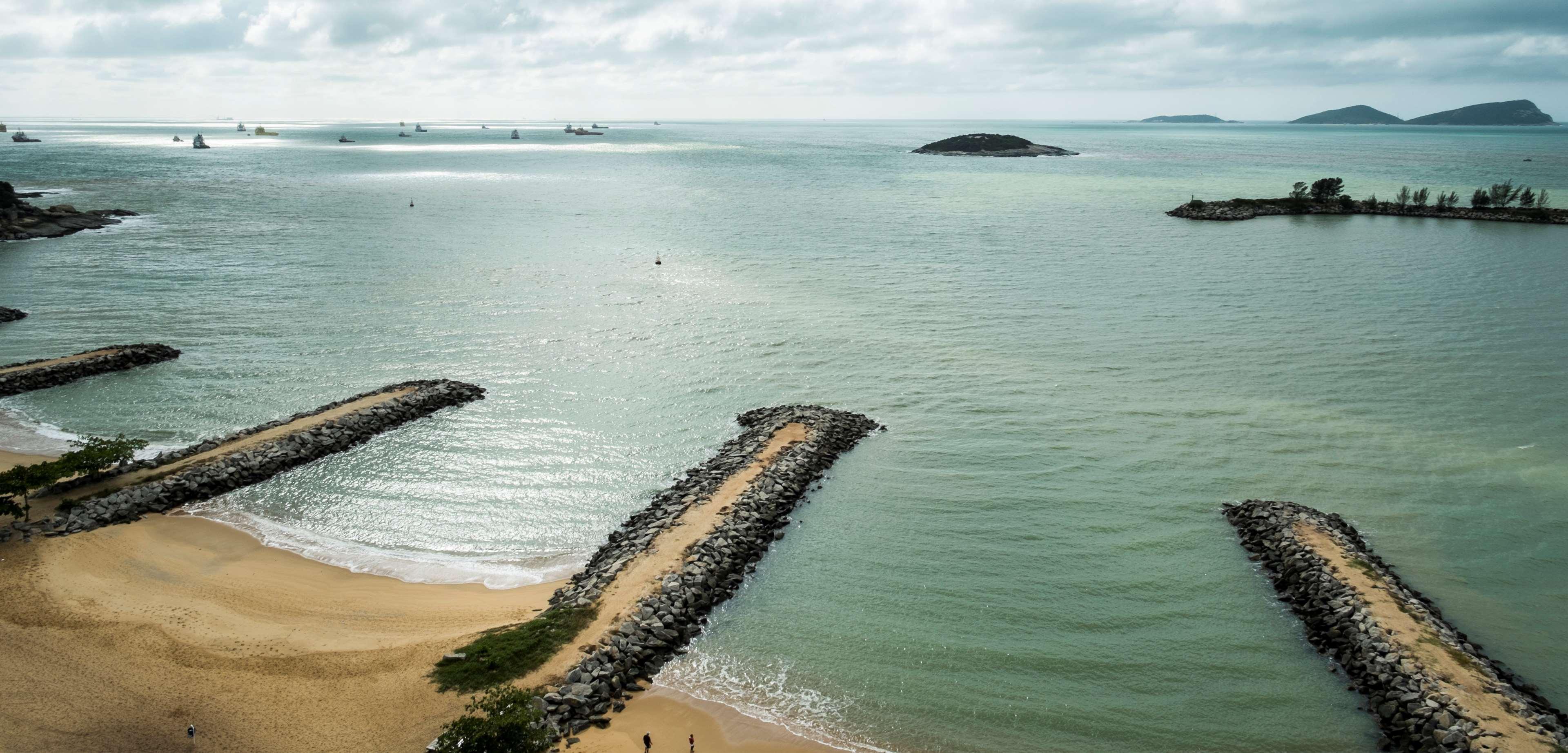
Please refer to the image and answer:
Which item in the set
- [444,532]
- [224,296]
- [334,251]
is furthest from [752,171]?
[444,532]

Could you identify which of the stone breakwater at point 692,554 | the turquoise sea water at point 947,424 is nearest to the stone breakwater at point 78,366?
the turquoise sea water at point 947,424

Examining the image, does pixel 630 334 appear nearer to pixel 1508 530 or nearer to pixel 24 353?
pixel 24 353

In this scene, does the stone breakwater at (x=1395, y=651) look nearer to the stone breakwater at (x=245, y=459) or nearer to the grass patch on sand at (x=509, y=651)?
the grass patch on sand at (x=509, y=651)

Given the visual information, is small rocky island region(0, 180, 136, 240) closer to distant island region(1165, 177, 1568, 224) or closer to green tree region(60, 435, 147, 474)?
green tree region(60, 435, 147, 474)

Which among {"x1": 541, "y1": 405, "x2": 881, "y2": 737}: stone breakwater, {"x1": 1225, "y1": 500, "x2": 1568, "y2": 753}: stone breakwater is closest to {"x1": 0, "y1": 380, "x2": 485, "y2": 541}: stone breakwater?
{"x1": 541, "y1": 405, "x2": 881, "y2": 737}: stone breakwater

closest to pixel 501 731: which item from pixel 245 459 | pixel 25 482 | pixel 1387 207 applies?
pixel 245 459

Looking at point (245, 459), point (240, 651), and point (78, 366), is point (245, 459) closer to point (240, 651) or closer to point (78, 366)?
point (240, 651)
